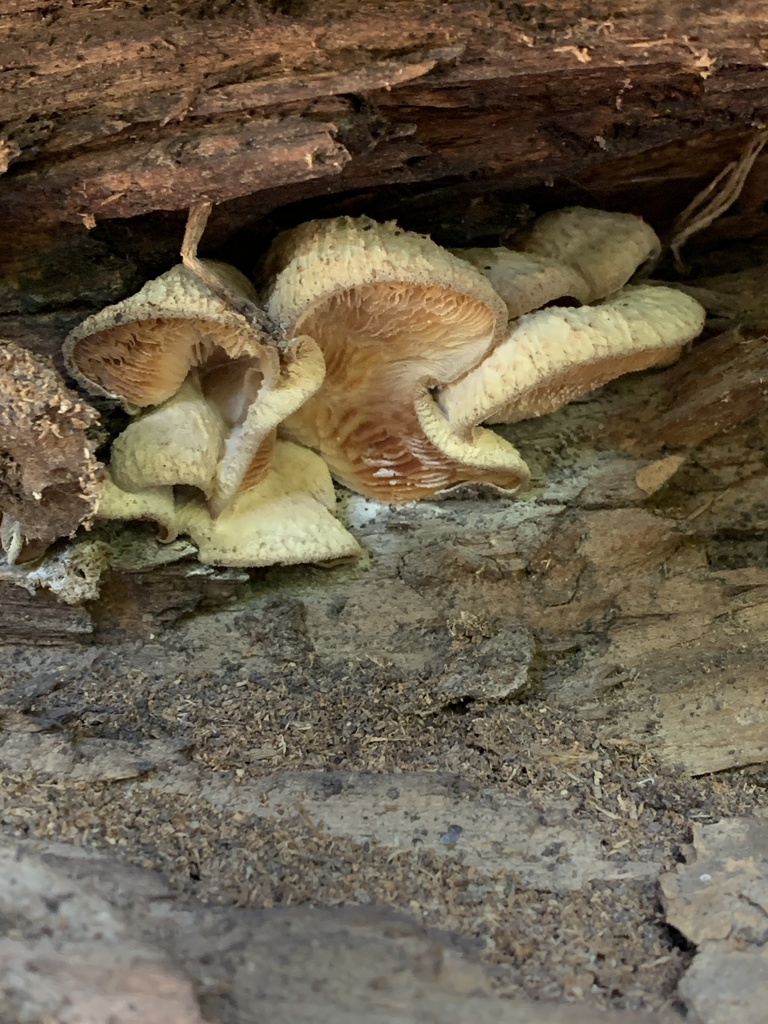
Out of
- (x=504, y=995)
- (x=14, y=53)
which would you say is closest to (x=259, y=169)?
(x=14, y=53)

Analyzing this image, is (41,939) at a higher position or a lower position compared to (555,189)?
lower

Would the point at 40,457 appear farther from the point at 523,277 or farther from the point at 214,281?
the point at 523,277

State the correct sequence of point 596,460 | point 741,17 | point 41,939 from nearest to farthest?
point 41,939 → point 741,17 → point 596,460

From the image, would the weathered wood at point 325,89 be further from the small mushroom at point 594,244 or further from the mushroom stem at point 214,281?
the small mushroom at point 594,244

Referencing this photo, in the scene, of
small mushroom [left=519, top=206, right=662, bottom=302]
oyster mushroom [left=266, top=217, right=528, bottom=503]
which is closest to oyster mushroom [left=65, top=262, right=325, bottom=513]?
oyster mushroom [left=266, top=217, right=528, bottom=503]

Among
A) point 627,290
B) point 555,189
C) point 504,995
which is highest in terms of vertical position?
point 555,189

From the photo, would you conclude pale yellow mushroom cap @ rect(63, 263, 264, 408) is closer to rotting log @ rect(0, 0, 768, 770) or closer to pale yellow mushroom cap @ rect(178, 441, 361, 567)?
rotting log @ rect(0, 0, 768, 770)

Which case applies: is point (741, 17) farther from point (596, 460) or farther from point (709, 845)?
point (709, 845)
